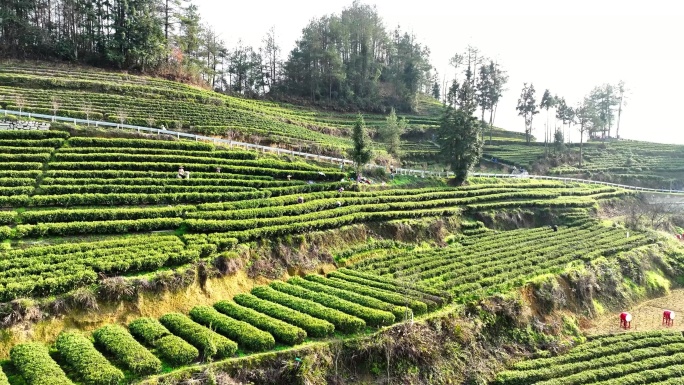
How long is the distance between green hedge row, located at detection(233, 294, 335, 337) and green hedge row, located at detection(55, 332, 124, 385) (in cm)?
770

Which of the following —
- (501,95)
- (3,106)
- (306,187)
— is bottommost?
(306,187)

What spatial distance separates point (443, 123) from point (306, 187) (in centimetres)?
2218

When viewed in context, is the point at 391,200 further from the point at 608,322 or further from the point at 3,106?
the point at 3,106

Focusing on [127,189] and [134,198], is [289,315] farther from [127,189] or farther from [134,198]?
[127,189]

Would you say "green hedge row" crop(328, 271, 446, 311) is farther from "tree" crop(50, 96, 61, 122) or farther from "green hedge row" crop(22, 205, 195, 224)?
"tree" crop(50, 96, 61, 122)

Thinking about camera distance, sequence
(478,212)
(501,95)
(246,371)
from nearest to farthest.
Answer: (246,371), (478,212), (501,95)

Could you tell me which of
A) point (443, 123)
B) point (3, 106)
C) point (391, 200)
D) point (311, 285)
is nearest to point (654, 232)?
point (443, 123)

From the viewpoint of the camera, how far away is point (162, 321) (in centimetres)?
2159

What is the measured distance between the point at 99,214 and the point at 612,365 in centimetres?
3112

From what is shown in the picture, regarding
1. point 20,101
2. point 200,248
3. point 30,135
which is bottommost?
point 200,248

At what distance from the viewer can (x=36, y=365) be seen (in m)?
16.9

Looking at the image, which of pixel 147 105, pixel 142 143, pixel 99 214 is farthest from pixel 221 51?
pixel 99 214

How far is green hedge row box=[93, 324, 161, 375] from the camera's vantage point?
1739 centimetres

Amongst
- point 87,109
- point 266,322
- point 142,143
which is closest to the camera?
point 266,322
